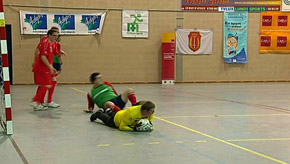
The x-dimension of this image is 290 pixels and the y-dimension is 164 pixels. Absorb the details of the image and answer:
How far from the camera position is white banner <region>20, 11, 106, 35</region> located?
50.9ft

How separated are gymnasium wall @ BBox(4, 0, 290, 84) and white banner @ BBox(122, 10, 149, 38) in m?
0.19

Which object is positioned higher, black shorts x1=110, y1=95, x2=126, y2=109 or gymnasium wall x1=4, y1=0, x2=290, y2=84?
gymnasium wall x1=4, y1=0, x2=290, y2=84

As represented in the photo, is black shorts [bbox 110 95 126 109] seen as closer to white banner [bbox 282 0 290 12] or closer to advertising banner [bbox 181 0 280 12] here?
advertising banner [bbox 181 0 280 12]

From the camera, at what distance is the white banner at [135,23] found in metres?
16.6

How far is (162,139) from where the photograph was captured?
534 centimetres

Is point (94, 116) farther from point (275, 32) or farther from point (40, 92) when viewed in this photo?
point (275, 32)

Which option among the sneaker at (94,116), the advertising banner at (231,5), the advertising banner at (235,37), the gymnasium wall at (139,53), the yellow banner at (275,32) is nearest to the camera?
the sneaker at (94,116)

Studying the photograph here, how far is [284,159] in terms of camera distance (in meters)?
4.32

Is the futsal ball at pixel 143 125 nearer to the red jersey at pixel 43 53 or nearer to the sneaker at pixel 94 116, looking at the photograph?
the sneaker at pixel 94 116

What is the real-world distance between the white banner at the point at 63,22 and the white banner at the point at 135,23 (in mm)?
989

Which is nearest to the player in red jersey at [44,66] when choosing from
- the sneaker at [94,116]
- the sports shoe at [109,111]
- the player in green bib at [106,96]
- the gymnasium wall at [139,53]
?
the player in green bib at [106,96]

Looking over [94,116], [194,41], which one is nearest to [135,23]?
[194,41]

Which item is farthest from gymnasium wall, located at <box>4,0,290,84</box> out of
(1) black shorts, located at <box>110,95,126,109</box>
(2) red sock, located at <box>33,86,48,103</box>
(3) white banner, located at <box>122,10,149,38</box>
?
(1) black shorts, located at <box>110,95,126,109</box>

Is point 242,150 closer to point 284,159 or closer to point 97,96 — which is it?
point 284,159
